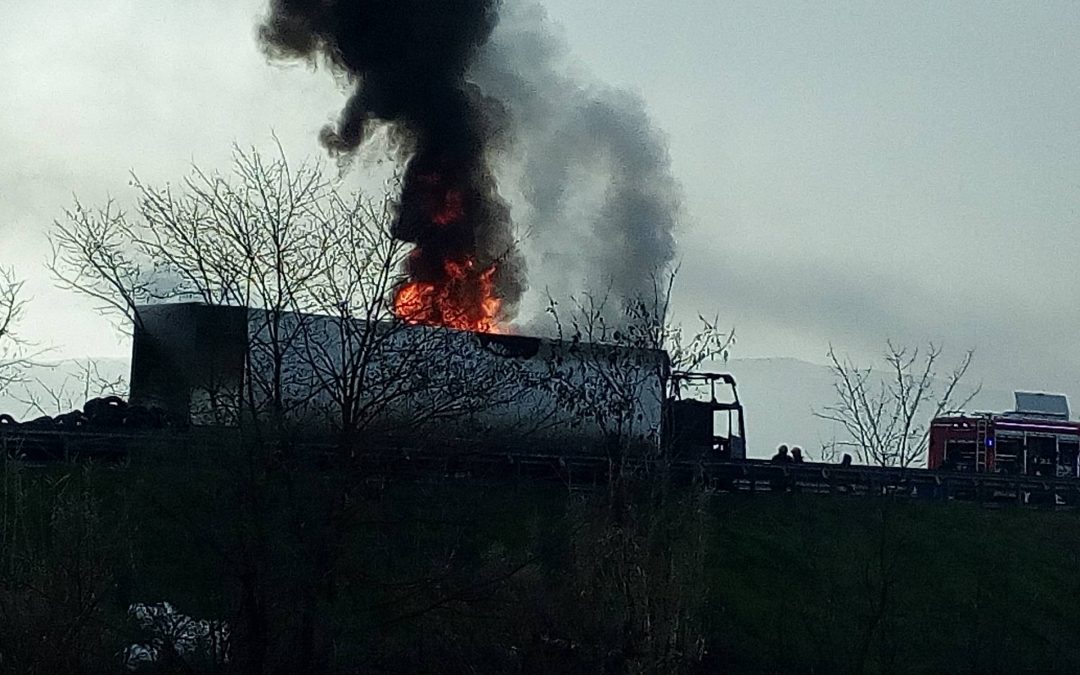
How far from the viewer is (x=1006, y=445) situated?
43344 millimetres

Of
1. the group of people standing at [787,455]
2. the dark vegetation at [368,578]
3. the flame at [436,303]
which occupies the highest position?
the flame at [436,303]

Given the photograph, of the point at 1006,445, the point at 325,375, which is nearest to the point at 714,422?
the point at 1006,445

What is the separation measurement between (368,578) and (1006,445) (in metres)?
31.9

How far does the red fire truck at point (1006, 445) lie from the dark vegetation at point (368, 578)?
19.6 m

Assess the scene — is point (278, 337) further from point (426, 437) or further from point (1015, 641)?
point (1015, 641)

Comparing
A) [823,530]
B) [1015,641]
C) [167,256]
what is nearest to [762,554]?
[823,530]

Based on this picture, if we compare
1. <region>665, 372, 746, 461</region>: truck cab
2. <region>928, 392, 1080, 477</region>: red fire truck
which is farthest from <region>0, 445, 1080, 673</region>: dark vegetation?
<region>928, 392, 1080, 477</region>: red fire truck

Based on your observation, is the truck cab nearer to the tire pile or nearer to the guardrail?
the guardrail

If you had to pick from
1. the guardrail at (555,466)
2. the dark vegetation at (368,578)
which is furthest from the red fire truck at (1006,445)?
the dark vegetation at (368,578)

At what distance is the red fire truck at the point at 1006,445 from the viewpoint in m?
43.2

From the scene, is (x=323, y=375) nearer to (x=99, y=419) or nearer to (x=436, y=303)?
(x=436, y=303)

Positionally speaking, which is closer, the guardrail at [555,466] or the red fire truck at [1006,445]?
the guardrail at [555,466]

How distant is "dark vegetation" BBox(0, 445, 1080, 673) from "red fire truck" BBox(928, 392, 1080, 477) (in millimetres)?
19597

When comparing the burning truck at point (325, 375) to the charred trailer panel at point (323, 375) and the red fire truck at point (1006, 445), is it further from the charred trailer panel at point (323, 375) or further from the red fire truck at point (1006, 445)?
the red fire truck at point (1006, 445)
